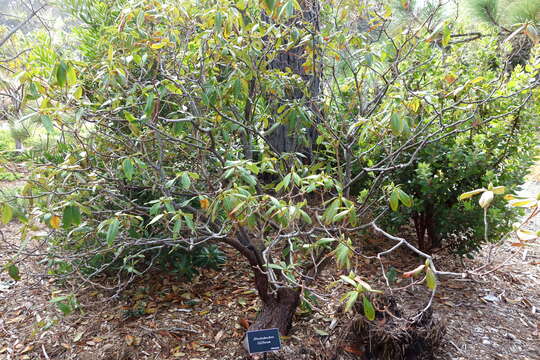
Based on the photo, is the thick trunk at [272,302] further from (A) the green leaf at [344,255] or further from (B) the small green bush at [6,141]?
(B) the small green bush at [6,141]

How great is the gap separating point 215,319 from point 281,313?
0.48 m

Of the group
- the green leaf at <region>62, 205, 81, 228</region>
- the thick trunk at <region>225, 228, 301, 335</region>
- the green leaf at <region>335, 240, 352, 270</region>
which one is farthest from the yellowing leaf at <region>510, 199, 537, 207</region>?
the green leaf at <region>62, 205, 81, 228</region>

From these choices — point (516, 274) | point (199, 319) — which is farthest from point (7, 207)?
point (516, 274)

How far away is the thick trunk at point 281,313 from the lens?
2.17 metres

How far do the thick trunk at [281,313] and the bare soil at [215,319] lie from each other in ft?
0.31

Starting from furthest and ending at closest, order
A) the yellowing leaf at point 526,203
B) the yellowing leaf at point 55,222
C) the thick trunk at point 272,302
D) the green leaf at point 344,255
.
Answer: the thick trunk at point 272,302
the yellowing leaf at point 55,222
the green leaf at point 344,255
the yellowing leaf at point 526,203

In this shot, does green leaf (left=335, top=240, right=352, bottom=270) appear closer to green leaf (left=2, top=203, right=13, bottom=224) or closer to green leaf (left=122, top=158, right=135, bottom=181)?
green leaf (left=122, top=158, right=135, bottom=181)

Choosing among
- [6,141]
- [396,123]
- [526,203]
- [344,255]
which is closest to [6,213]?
[344,255]

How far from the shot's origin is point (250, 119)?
2215 mm

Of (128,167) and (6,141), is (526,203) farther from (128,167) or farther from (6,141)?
(6,141)

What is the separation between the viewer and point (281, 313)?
2186 mm

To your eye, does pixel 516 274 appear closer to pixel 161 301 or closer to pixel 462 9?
pixel 161 301

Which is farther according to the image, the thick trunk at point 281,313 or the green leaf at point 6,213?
the thick trunk at point 281,313

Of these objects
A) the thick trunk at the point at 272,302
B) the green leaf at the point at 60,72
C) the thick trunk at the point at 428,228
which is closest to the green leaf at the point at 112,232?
the green leaf at the point at 60,72
